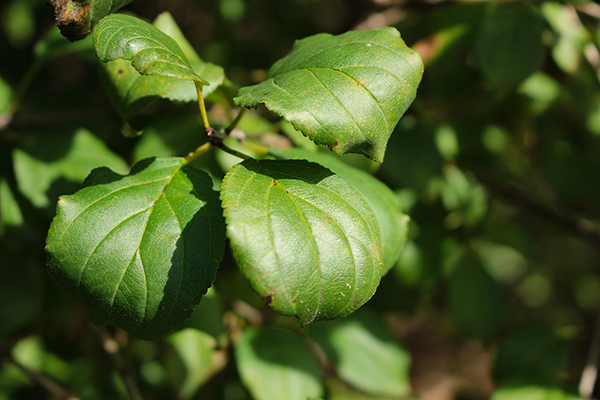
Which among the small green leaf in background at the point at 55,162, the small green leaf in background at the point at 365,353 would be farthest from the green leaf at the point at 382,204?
the small green leaf in background at the point at 365,353

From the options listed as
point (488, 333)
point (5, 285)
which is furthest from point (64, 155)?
point (488, 333)

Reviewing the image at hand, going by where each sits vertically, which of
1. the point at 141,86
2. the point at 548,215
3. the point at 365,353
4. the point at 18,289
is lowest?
the point at 365,353

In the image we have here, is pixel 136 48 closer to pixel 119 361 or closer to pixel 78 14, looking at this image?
pixel 78 14

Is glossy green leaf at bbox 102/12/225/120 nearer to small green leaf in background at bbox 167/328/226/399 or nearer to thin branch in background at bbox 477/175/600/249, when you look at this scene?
small green leaf in background at bbox 167/328/226/399

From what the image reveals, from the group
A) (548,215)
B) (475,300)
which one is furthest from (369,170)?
(548,215)

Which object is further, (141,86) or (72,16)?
(141,86)

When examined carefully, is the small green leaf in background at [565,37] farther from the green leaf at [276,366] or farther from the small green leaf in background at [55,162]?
the small green leaf in background at [55,162]

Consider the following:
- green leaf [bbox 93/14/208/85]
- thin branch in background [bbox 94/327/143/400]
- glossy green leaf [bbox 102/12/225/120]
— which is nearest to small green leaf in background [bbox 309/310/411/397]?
thin branch in background [bbox 94/327/143/400]

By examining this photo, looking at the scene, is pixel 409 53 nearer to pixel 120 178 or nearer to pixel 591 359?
pixel 120 178
